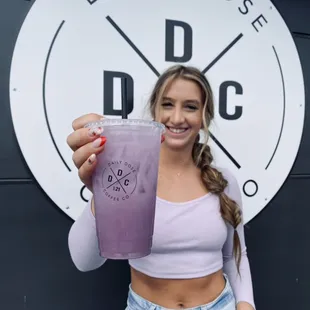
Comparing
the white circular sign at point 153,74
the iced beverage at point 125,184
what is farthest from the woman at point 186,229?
the white circular sign at point 153,74

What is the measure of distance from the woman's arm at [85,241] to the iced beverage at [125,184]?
0.13 meters

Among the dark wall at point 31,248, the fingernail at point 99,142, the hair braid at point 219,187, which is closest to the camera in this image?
the fingernail at point 99,142

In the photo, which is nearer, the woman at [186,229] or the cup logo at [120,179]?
the cup logo at [120,179]

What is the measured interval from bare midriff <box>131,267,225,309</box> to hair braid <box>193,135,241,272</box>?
14 centimetres

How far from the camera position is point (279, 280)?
→ 58.7 inches

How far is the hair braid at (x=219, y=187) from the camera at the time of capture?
0.93m

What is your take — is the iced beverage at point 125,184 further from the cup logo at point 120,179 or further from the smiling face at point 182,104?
the smiling face at point 182,104

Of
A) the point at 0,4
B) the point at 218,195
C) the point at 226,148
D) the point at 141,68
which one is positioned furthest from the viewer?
the point at 226,148

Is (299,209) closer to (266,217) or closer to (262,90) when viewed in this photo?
(266,217)

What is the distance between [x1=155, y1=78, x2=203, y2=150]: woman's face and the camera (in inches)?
37.0

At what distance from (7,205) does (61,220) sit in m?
0.17

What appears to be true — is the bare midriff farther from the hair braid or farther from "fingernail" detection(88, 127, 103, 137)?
"fingernail" detection(88, 127, 103, 137)

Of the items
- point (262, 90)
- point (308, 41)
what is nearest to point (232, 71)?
point (262, 90)

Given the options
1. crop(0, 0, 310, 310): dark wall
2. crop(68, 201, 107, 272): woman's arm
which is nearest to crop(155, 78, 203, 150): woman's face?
crop(68, 201, 107, 272): woman's arm
